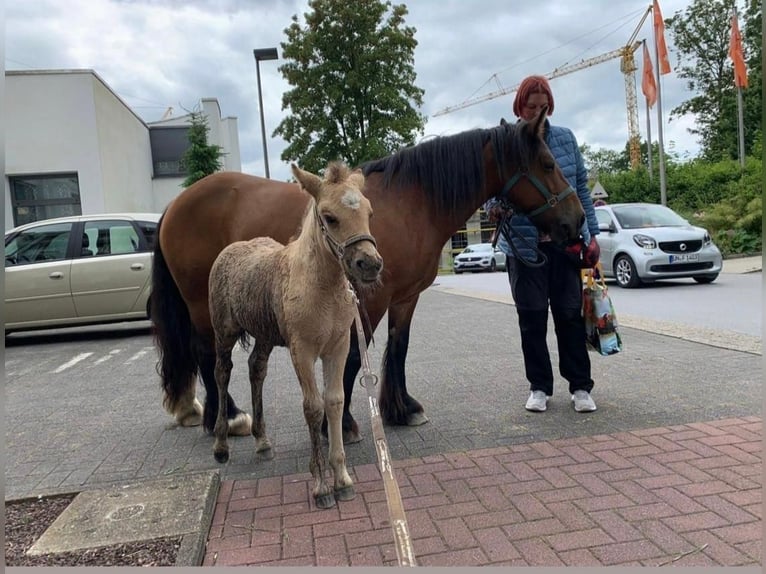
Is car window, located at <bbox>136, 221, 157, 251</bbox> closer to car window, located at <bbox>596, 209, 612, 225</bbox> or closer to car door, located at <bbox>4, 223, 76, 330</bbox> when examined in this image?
car door, located at <bbox>4, 223, 76, 330</bbox>

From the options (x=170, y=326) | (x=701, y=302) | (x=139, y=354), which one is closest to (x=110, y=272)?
(x=139, y=354)

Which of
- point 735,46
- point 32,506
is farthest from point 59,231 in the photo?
point 735,46

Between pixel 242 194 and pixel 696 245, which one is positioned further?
pixel 696 245

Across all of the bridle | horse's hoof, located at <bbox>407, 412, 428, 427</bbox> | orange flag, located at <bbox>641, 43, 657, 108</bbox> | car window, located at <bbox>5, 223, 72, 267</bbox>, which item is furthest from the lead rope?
orange flag, located at <bbox>641, 43, 657, 108</bbox>

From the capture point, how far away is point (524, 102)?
375 cm

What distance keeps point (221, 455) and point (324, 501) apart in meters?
0.98

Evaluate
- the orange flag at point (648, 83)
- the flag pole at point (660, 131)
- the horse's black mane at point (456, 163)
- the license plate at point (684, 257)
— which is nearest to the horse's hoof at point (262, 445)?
the horse's black mane at point (456, 163)

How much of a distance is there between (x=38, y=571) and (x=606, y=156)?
81.4m

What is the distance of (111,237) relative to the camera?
843 centimetres

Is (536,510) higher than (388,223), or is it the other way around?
(388,223)

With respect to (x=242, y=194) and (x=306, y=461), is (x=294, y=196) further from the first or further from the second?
(x=306, y=461)

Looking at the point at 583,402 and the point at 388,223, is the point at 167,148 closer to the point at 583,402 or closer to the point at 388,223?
the point at 388,223

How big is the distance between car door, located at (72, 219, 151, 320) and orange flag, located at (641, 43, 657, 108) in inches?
895

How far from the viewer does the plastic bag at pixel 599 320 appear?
149 inches
